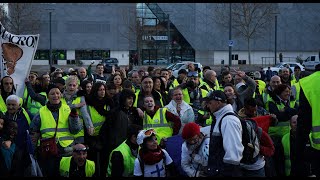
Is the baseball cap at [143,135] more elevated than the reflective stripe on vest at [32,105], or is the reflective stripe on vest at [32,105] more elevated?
the reflective stripe on vest at [32,105]

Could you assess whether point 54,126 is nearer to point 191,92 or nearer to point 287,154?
point 191,92

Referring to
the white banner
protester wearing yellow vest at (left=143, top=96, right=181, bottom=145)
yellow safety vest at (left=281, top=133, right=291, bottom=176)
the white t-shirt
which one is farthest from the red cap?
the white banner

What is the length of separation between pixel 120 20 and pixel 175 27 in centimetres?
693

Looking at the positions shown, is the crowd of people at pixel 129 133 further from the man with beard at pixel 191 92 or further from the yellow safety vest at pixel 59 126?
the man with beard at pixel 191 92

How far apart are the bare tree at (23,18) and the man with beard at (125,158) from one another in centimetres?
4922

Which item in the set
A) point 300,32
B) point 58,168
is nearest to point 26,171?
point 58,168

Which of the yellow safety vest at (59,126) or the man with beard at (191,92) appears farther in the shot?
the man with beard at (191,92)

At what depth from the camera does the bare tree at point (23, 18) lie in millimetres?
55156

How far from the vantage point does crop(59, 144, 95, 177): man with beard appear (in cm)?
734

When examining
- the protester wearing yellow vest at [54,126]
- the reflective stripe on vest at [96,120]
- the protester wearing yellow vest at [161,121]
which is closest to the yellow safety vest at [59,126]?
the protester wearing yellow vest at [54,126]

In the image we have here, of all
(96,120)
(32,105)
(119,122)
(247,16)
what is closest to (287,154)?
(119,122)

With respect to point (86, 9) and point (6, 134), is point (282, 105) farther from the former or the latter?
point (86, 9)

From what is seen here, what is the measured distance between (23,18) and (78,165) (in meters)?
53.3

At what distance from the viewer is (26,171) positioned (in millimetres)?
7273
